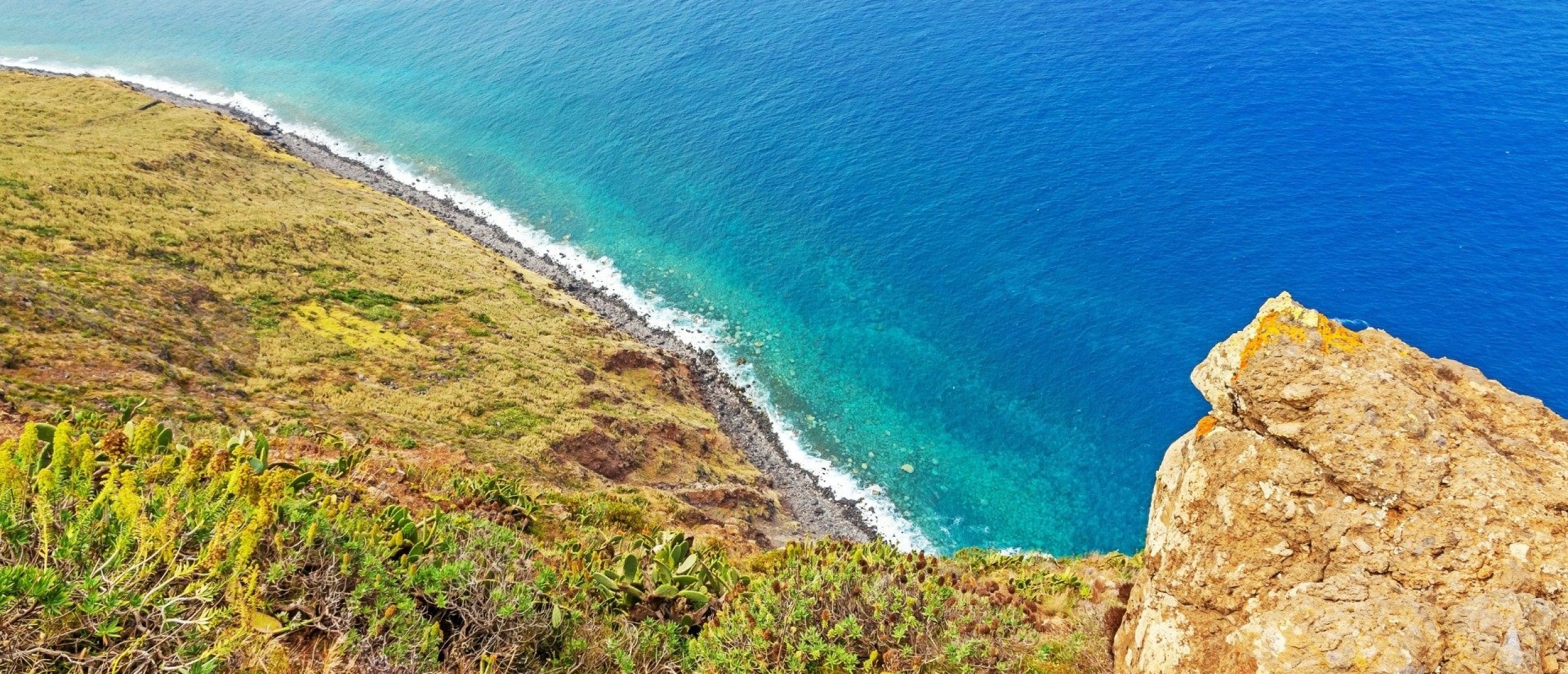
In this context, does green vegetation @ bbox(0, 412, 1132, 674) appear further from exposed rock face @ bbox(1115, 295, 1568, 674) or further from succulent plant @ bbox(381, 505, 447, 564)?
exposed rock face @ bbox(1115, 295, 1568, 674)

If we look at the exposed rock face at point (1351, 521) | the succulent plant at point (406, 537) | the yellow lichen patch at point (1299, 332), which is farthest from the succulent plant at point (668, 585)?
the yellow lichen patch at point (1299, 332)

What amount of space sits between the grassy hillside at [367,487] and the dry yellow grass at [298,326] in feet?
0.75

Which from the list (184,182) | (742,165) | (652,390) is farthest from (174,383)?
(742,165)

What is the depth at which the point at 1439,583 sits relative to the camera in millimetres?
10688

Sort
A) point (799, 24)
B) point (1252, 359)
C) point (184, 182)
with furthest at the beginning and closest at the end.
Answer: point (799, 24)
point (184, 182)
point (1252, 359)

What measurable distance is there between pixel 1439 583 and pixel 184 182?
7711cm

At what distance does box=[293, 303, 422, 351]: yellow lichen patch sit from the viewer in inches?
1786

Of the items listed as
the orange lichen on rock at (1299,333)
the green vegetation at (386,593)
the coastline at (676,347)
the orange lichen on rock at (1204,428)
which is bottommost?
the green vegetation at (386,593)

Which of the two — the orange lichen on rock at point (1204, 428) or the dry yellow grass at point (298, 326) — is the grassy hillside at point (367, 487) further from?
the orange lichen on rock at point (1204, 428)

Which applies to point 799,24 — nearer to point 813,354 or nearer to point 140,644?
point 813,354

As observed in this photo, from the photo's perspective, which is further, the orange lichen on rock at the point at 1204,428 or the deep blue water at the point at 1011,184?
the deep blue water at the point at 1011,184

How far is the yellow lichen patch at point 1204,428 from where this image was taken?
13911 millimetres

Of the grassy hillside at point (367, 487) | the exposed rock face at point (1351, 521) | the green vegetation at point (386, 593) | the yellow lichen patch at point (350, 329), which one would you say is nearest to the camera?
the green vegetation at point (386, 593)

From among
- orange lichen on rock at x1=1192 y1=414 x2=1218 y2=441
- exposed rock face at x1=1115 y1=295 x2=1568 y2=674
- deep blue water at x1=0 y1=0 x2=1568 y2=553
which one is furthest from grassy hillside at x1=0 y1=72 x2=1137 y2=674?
deep blue water at x1=0 y1=0 x2=1568 y2=553
